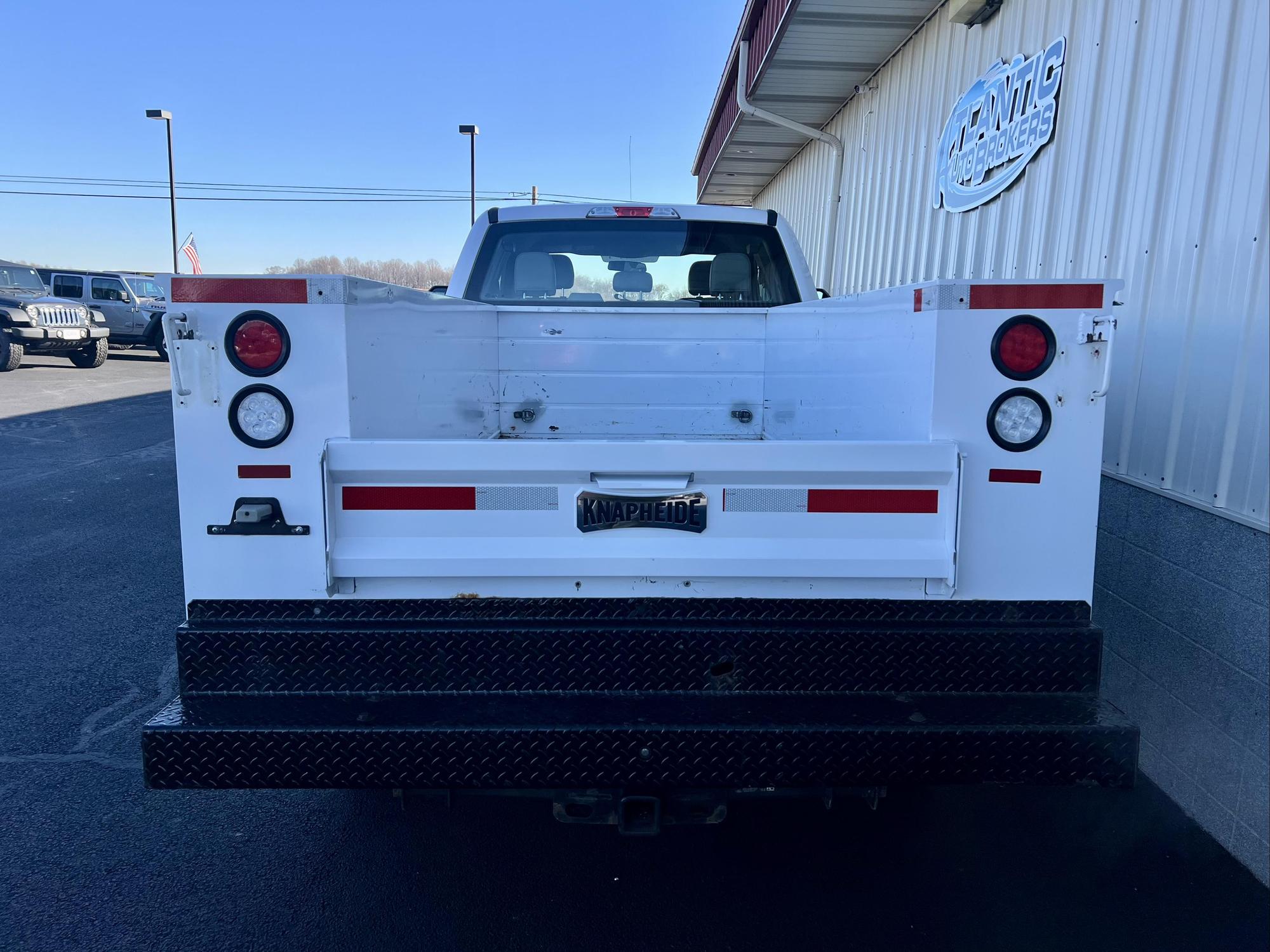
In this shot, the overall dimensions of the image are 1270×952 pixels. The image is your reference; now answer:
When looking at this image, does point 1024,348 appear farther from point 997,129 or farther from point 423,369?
point 997,129

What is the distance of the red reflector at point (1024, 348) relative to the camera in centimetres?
243

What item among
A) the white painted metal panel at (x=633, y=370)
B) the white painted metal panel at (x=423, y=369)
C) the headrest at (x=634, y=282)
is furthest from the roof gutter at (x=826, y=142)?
the white painted metal panel at (x=423, y=369)

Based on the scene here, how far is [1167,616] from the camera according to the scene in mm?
3359

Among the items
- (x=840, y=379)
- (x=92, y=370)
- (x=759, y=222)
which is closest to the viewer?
(x=840, y=379)

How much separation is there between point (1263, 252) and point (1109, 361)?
41.0 inches

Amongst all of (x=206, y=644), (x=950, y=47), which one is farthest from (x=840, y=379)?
(x=950, y=47)

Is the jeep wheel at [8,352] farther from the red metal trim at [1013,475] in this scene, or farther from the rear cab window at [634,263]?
the red metal trim at [1013,475]

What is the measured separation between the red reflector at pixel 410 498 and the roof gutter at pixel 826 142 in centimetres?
743

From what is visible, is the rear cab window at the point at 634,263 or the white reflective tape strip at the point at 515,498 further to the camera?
the rear cab window at the point at 634,263

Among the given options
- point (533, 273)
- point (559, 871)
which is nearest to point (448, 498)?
point (559, 871)

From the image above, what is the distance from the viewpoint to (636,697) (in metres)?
2.45

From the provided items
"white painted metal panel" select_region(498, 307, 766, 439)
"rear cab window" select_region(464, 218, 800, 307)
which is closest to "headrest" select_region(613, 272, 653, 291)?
"rear cab window" select_region(464, 218, 800, 307)

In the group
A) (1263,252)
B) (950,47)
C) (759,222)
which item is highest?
(950,47)

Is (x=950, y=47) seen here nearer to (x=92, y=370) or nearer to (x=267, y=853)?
(x=267, y=853)
